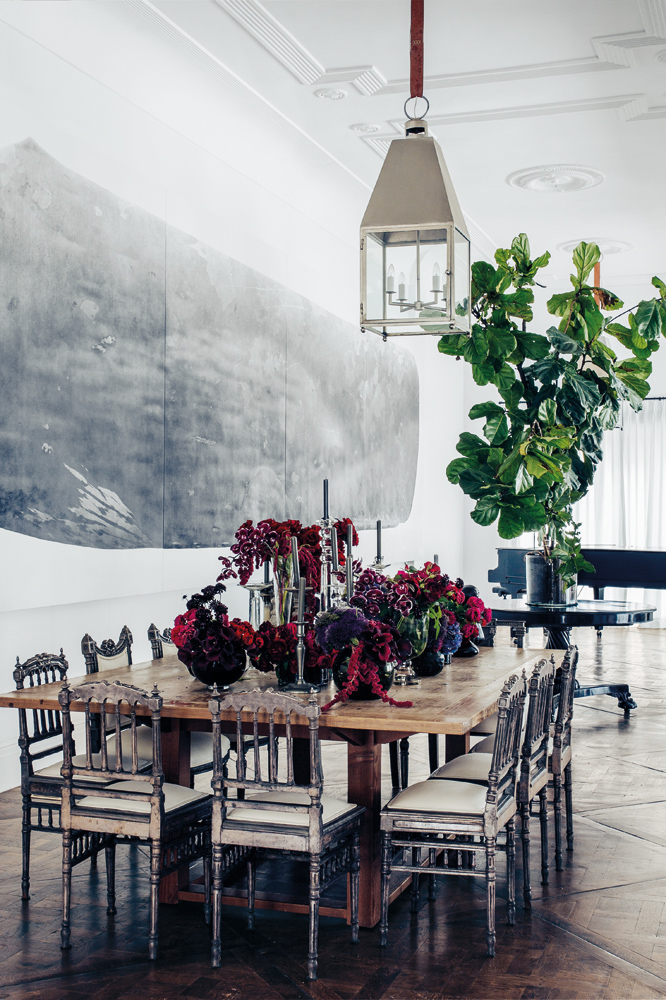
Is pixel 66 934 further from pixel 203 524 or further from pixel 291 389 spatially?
pixel 291 389

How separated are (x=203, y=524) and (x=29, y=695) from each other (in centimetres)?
345

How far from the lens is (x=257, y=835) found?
10.7 feet

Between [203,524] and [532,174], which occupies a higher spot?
[532,174]

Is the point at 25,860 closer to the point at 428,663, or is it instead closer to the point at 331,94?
the point at 428,663

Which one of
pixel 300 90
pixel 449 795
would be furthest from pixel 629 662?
pixel 449 795

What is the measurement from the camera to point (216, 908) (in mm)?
3293

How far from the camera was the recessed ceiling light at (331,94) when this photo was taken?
24.0 feet

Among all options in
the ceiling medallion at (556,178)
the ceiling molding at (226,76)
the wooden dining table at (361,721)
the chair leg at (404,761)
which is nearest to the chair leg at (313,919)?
the wooden dining table at (361,721)

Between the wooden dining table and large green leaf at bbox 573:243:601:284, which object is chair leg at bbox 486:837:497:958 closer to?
the wooden dining table

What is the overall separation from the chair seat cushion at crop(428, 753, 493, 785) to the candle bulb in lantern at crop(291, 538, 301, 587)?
38.0 inches

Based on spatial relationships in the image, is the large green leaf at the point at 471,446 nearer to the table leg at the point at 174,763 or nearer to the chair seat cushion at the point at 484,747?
the chair seat cushion at the point at 484,747

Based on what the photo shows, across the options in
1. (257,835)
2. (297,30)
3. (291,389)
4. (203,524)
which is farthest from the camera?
(291,389)

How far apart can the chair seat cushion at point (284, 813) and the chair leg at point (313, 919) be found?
0.43ft

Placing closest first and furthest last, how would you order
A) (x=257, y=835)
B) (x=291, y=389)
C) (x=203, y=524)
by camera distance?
(x=257, y=835) < (x=203, y=524) < (x=291, y=389)
